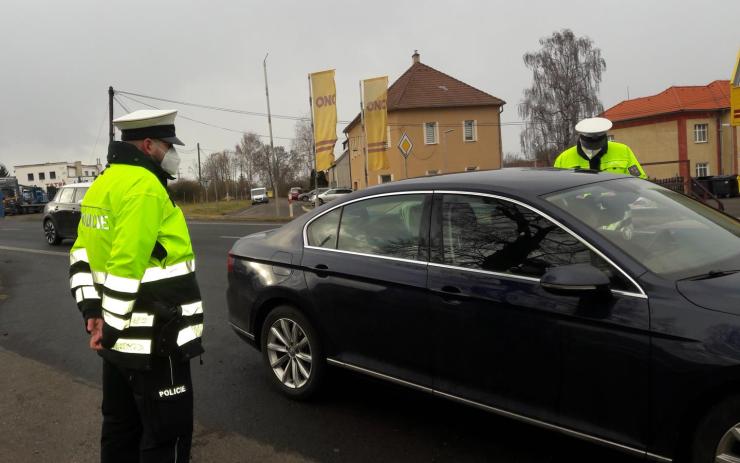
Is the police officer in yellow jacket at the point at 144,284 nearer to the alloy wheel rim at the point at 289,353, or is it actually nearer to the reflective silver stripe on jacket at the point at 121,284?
the reflective silver stripe on jacket at the point at 121,284

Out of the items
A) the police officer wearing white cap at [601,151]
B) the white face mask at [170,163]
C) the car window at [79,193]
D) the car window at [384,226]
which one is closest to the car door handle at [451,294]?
the car window at [384,226]

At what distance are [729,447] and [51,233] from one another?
56.3 feet

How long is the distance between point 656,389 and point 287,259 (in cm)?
251

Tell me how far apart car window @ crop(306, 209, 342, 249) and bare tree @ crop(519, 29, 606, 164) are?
43356 mm

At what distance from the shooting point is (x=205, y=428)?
12.1 feet

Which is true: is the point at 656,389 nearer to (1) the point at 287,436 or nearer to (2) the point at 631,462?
(2) the point at 631,462

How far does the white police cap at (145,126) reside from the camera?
235cm

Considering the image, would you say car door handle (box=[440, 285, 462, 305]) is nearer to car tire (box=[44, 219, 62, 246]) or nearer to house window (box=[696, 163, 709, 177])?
car tire (box=[44, 219, 62, 246])

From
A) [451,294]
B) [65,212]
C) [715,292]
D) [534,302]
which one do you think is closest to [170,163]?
[451,294]

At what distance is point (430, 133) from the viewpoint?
44031mm

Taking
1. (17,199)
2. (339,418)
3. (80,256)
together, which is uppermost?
(17,199)

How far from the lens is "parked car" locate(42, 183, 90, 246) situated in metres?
14.9

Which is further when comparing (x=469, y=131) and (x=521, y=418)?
(x=469, y=131)

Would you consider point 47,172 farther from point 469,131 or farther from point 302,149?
point 469,131
